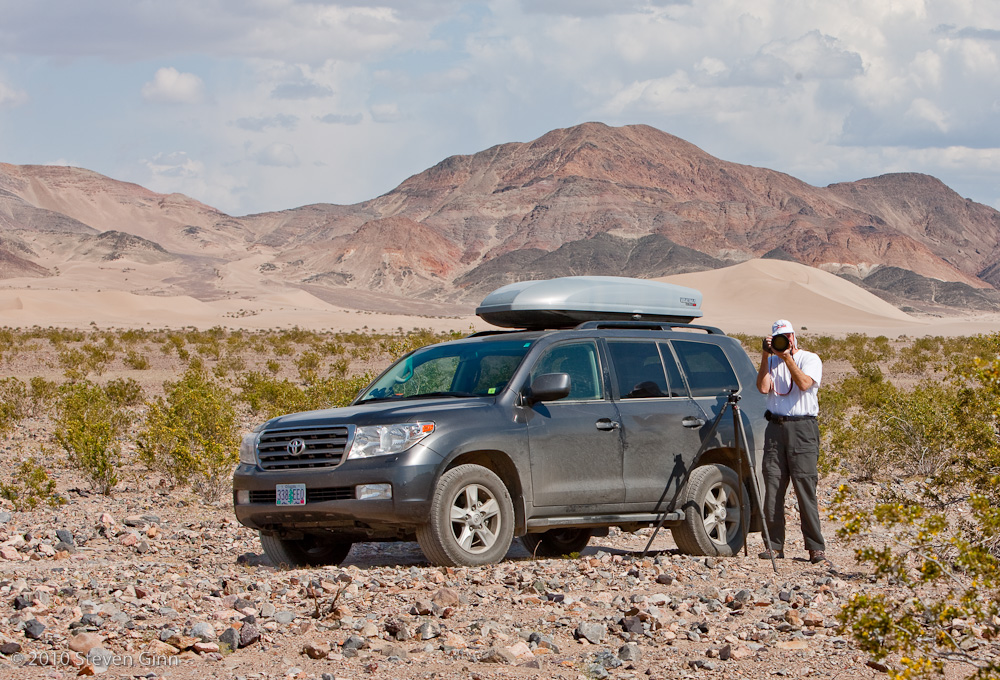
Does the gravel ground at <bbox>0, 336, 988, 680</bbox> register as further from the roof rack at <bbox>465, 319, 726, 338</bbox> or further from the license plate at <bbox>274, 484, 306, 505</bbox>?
the roof rack at <bbox>465, 319, 726, 338</bbox>

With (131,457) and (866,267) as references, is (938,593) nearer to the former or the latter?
(131,457)

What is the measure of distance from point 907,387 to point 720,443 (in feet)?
78.9

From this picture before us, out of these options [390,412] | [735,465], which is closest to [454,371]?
[390,412]

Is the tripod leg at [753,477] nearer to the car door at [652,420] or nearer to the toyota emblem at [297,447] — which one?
the car door at [652,420]

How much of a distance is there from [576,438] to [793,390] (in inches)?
71.9

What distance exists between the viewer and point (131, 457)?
16.1 m

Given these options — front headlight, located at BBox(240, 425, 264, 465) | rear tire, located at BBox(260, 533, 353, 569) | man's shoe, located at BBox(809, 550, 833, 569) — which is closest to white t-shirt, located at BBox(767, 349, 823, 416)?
man's shoe, located at BBox(809, 550, 833, 569)

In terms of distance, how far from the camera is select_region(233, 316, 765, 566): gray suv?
316 inches

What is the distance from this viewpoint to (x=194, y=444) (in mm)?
15859

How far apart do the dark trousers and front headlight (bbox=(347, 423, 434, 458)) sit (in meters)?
2.93

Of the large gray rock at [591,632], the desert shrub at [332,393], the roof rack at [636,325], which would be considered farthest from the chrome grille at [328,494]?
the desert shrub at [332,393]

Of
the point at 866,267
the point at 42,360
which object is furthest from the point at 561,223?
the point at 42,360

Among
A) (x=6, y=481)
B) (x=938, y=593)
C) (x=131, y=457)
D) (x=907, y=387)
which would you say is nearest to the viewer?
(x=938, y=593)

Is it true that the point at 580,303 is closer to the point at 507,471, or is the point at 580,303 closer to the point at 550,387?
the point at 550,387
